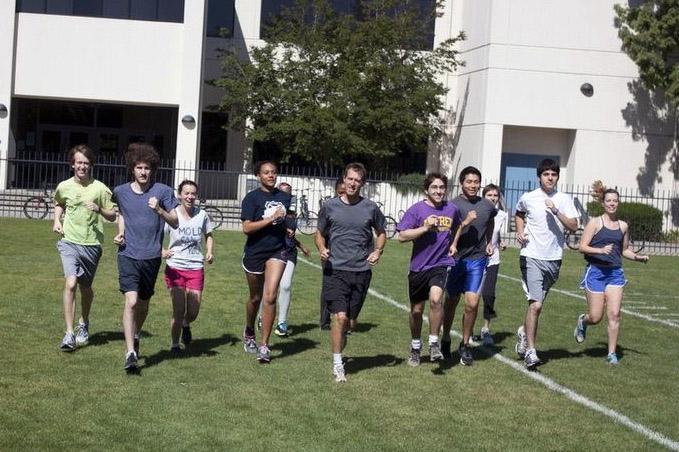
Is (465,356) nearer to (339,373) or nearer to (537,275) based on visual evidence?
(537,275)

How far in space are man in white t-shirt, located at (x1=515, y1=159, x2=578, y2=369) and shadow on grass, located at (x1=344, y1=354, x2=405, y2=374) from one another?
1302 mm

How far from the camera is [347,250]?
9008 millimetres

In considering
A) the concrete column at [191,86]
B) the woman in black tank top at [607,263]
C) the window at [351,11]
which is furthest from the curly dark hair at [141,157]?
the window at [351,11]

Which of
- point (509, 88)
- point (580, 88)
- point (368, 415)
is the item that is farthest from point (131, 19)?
point (368, 415)

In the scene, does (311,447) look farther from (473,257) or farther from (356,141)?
(356,141)

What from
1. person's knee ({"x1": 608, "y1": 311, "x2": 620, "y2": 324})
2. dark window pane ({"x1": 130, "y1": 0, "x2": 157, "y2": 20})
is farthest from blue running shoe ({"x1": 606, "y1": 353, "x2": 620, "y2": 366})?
dark window pane ({"x1": 130, "y1": 0, "x2": 157, "y2": 20})

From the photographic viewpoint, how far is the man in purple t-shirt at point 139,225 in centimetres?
876

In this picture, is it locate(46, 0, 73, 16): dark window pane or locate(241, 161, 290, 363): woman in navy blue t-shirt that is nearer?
locate(241, 161, 290, 363): woman in navy blue t-shirt

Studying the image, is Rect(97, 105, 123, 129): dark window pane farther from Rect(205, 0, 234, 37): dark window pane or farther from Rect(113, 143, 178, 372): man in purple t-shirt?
Rect(113, 143, 178, 372): man in purple t-shirt

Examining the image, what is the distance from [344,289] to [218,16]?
30.1m

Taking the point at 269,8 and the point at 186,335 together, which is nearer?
the point at 186,335

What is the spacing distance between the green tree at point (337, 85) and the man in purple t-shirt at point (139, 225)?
24478 millimetres

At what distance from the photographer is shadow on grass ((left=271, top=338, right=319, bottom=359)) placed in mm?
10163

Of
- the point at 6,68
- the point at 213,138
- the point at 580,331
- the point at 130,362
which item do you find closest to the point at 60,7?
the point at 6,68
